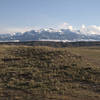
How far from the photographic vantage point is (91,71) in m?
22.9

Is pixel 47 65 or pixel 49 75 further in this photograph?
pixel 47 65

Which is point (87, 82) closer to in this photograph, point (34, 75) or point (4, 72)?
point (34, 75)

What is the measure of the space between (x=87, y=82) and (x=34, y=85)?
567 cm

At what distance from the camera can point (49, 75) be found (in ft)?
69.1

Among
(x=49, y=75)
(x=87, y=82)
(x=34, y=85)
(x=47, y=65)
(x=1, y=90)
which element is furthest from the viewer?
(x=47, y=65)

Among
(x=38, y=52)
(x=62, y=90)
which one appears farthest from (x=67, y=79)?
(x=38, y=52)

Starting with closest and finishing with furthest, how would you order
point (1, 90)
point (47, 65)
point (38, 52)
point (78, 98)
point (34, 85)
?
1. point (78, 98)
2. point (1, 90)
3. point (34, 85)
4. point (47, 65)
5. point (38, 52)

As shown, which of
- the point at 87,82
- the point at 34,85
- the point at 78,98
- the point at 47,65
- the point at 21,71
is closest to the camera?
the point at 78,98

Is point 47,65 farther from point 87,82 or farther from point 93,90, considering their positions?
point 93,90

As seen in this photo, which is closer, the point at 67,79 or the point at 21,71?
the point at 67,79

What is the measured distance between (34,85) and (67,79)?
398cm

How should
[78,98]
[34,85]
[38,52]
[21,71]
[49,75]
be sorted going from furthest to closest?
[38,52] < [21,71] < [49,75] < [34,85] < [78,98]

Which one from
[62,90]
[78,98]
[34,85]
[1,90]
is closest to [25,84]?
[34,85]

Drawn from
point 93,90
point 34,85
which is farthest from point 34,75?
point 93,90
